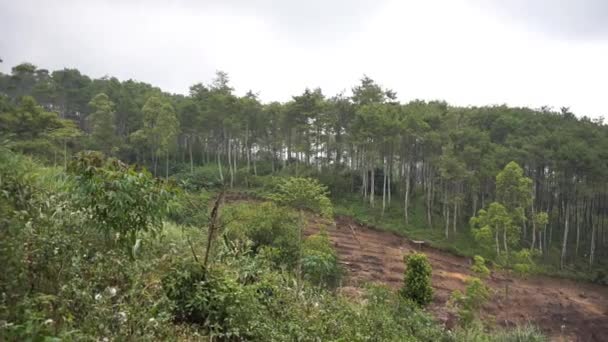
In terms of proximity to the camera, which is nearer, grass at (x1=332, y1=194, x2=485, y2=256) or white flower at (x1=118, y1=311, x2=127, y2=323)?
white flower at (x1=118, y1=311, x2=127, y2=323)

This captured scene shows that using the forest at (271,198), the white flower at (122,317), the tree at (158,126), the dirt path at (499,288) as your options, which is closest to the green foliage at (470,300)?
the forest at (271,198)

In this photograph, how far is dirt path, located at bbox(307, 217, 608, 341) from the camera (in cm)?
1374

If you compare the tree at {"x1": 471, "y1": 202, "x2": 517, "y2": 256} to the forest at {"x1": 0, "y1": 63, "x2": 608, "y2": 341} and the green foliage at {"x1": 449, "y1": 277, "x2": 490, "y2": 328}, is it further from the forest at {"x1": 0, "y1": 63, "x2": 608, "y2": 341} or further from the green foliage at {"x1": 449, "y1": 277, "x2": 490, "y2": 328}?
the green foliage at {"x1": 449, "y1": 277, "x2": 490, "y2": 328}

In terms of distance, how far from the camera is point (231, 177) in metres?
27.1

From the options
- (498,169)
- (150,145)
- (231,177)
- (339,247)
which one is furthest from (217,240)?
(150,145)

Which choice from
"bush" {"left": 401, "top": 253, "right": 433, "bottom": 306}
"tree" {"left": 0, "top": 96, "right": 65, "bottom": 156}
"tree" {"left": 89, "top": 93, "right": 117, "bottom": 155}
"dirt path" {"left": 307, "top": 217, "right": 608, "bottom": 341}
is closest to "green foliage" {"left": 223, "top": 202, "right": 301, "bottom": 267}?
"dirt path" {"left": 307, "top": 217, "right": 608, "bottom": 341}

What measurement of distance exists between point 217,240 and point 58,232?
1924 millimetres

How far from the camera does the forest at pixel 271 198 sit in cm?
298

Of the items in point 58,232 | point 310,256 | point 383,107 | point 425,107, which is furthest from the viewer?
point 425,107

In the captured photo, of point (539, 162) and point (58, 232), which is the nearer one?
point (58, 232)

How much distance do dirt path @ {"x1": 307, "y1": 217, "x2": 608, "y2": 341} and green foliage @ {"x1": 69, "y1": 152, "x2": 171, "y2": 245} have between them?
33.3 feet

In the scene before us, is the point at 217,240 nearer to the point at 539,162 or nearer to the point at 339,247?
the point at 339,247

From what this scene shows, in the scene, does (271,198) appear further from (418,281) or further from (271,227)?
(418,281)

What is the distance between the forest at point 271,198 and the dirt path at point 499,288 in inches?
41.2
